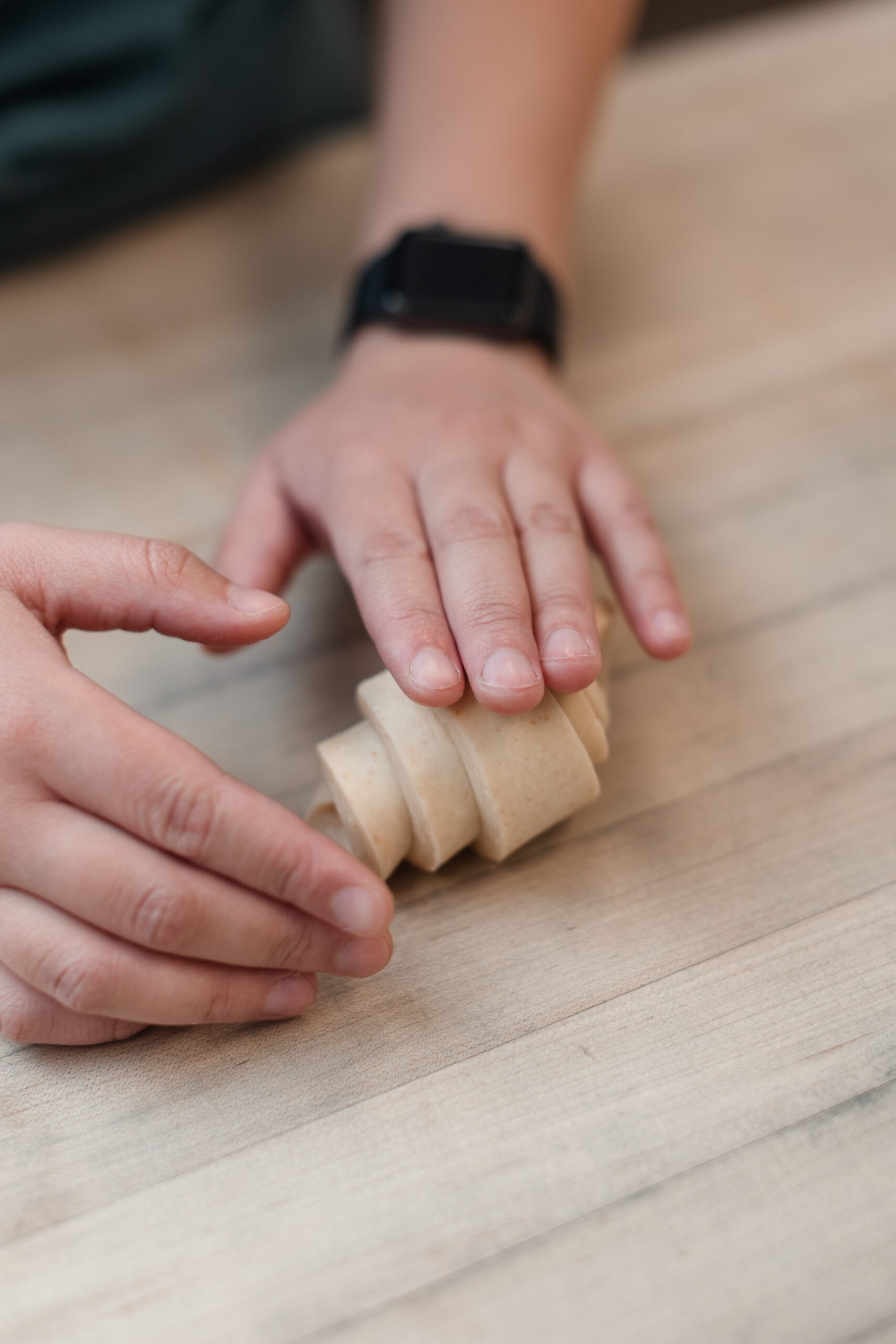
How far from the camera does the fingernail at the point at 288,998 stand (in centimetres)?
61

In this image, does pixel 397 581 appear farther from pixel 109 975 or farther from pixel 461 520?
pixel 109 975

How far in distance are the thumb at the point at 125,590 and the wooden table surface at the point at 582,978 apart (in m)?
0.16

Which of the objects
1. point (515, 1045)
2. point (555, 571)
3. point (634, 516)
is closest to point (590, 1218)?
point (515, 1045)

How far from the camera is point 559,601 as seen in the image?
70cm

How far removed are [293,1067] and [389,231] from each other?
0.87 metres

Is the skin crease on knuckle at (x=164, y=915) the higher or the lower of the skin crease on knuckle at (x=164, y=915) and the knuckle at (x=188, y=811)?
the lower

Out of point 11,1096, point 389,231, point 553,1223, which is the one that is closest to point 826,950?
point 553,1223

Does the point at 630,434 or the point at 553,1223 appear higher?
the point at 630,434

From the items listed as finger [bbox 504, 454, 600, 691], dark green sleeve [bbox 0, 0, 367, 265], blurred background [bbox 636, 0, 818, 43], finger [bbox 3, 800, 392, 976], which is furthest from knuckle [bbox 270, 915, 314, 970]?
blurred background [bbox 636, 0, 818, 43]

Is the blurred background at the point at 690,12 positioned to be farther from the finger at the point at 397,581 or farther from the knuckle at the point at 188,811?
the knuckle at the point at 188,811

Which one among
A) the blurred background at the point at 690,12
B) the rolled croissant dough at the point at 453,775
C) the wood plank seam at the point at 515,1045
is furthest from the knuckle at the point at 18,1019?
the blurred background at the point at 690,12

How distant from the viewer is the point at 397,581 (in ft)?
2.32

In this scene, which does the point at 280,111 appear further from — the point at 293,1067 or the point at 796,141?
the point at 293,1067

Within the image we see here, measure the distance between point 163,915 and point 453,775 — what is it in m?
0.20
